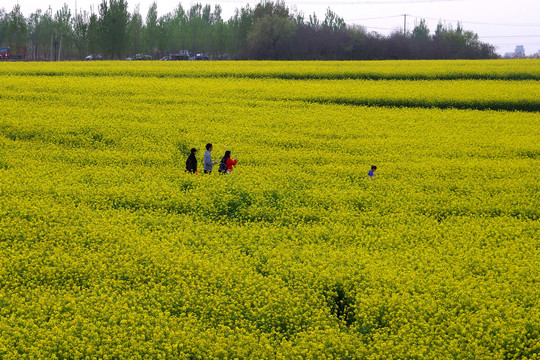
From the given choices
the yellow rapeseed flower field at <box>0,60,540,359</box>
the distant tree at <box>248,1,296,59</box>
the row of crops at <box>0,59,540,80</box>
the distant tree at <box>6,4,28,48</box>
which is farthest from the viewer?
the distant tree at <box>6,4,28,48</box>

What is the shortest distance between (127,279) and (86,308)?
170cm

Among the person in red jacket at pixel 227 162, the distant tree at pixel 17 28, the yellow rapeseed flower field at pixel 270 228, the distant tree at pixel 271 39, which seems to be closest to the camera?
the yellow rapeseed flower field at pixel 270 228

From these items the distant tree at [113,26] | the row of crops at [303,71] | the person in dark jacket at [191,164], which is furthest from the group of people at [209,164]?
the distant tree at [113,26]

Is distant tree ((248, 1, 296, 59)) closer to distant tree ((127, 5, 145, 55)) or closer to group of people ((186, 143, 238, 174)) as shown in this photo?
distant tree ((127, 5, 145, 55))

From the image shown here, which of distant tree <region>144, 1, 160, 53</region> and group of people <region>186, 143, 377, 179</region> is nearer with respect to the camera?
group of people <region>186, 143, 377, 179</region>

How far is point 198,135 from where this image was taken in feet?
83.1

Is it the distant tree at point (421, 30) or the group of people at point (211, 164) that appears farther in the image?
the distant tree at point (421, 30)

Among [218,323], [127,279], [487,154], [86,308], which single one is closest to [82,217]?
[127,279]

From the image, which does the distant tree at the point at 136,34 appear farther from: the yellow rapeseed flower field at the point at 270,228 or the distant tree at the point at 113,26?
the yellow rapeseed flower field at the point at 270,228

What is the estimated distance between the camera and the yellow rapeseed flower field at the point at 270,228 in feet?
32.8

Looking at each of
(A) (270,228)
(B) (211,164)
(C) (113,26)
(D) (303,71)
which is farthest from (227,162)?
(C) (113,26)

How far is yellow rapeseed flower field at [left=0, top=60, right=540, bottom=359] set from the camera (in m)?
9.98

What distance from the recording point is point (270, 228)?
1530cm

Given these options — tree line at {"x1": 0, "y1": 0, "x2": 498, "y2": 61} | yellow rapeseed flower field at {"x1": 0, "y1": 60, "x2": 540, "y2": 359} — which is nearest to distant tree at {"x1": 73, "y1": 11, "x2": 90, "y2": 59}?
tree line at {"x1": 0, "y1": 0, "x2": 498, "y2": 61}
